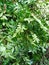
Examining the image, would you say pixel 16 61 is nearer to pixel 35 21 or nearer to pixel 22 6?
pixel 35 21

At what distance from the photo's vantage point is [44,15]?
7.83ft

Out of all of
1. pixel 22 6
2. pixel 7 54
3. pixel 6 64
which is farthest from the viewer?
pixel 22 6

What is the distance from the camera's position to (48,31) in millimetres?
2291

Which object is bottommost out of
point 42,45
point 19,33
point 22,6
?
point 42,45

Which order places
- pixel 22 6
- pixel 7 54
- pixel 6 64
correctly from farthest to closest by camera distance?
pixel 22 6
pixel 6 64
pixel 7 54

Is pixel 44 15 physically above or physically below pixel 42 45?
above

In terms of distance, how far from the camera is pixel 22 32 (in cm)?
221

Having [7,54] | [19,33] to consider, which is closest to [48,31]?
[19,33]

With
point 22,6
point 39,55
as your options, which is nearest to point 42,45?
point 39,55

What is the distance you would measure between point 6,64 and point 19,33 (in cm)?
35

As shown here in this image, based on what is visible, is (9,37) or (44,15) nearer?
(9,37)

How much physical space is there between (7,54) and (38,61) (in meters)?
0.49

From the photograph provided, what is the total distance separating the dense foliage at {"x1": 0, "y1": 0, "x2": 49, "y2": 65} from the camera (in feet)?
7.11

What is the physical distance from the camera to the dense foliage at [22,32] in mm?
2166
